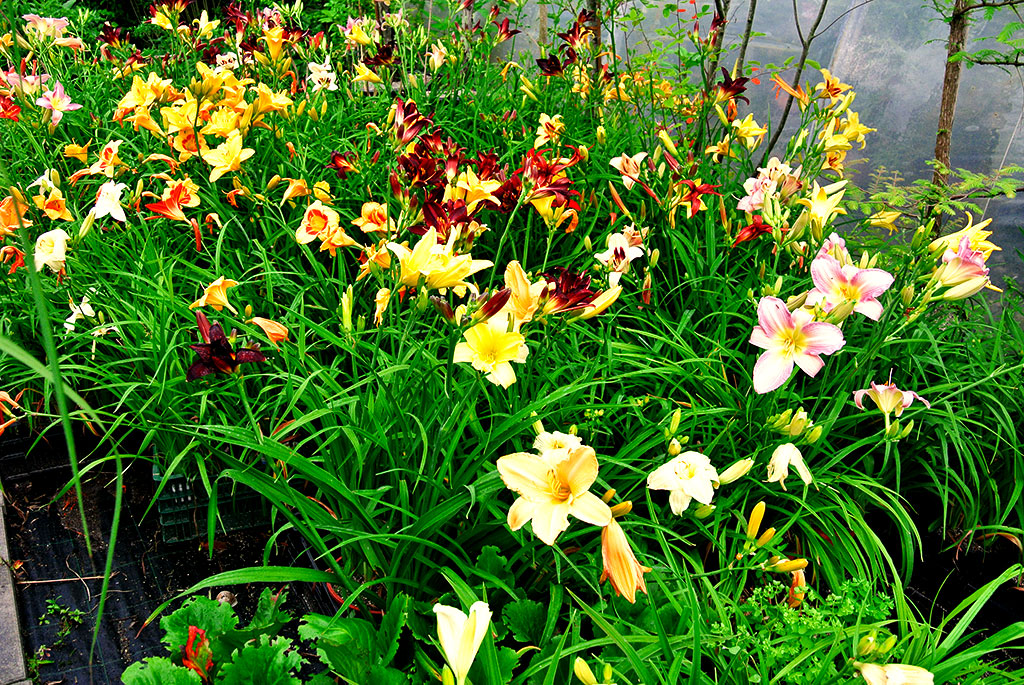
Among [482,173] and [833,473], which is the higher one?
[482,173]

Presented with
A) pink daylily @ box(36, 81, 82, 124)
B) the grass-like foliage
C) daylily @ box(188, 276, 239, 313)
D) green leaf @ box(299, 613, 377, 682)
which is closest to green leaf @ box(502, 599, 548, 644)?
the grass-like foliage

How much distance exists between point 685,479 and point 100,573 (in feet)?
4.40

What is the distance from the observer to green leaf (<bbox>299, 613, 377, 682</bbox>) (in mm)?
1207

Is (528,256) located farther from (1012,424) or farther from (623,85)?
(1012,424)

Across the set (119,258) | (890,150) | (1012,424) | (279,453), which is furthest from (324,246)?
(890,150)

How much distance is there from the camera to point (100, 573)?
1.64 meters

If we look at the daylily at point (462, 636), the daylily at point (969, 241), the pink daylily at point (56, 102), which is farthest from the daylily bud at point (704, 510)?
the pink daylily at point (56, 102)

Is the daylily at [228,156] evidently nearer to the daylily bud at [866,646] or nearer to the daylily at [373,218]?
the daylily at [373,218]

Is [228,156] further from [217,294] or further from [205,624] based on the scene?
[205,624]

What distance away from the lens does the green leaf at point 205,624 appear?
128cm

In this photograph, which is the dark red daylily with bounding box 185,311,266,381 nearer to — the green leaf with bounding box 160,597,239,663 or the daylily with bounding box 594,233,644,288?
the green leaf with bounding box 160,597,239,663

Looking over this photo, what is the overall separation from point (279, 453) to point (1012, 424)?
183 cm

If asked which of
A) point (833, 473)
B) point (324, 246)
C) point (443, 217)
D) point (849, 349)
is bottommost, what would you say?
point (833, 473)

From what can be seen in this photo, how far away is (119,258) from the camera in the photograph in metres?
2.24
